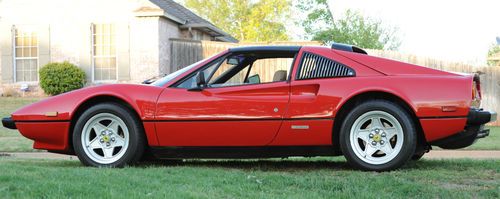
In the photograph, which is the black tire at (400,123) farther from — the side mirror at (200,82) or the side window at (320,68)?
the side mirror at (200,82)

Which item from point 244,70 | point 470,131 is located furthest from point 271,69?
point 470,131

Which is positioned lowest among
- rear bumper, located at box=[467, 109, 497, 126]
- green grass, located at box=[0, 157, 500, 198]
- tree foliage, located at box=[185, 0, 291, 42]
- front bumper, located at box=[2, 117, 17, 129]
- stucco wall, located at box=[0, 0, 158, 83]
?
green grass, located at box=[0, 157, 500, 198]

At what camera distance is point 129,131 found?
5965 mm

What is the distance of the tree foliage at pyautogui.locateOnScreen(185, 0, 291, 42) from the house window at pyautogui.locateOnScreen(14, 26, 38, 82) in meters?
20.7

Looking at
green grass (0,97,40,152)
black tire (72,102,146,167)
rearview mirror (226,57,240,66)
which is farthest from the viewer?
green grass (0,97,40,152)

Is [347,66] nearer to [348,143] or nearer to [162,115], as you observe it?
[348,143]

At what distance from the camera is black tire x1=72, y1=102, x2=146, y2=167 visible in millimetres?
5949

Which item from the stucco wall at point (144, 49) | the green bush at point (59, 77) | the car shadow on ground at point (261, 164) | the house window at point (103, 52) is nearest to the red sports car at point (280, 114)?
the car shadow on ground at point (261, 164)

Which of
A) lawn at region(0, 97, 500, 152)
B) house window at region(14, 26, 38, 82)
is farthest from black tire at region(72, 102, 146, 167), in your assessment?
house window at region(14, 26, 38, 82)

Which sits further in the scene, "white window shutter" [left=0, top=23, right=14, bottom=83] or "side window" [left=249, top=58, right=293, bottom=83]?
"white window shutter" [left=0, top=23, right=14, bottom=83]

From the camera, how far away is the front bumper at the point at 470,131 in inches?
221

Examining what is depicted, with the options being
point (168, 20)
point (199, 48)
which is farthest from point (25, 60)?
point (199, 48)

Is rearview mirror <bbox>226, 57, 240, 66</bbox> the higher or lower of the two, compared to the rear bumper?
higher

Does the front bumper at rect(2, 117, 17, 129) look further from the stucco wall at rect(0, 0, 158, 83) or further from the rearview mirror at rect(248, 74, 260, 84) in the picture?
the stucco wall at rect(0, 0, 158, 83)
